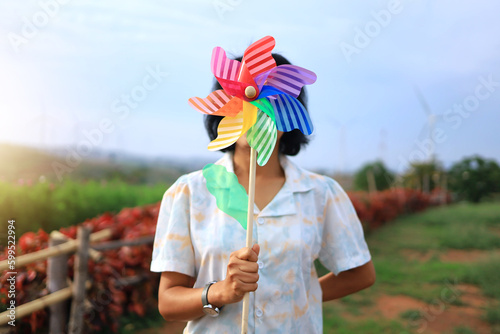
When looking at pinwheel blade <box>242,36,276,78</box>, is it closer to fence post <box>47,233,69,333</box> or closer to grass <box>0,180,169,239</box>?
grass <box>0,180,169,239</box>

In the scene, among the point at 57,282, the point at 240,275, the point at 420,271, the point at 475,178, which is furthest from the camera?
the point at 475,178

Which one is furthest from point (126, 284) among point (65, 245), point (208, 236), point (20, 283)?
point (208, 236)

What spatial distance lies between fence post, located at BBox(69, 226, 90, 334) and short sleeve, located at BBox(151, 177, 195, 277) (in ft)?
5.38

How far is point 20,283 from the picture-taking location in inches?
93.8

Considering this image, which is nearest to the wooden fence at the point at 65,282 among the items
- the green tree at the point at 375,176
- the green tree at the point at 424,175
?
the green tree at the point at 375,176

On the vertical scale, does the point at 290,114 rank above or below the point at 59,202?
above

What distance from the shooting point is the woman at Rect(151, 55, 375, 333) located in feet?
3.83

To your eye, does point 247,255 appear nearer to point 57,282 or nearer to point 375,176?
point 57,282

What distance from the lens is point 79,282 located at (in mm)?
2652

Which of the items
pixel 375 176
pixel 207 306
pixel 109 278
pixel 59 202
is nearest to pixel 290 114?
pixel 207 306

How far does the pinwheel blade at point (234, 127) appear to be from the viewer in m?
1.13

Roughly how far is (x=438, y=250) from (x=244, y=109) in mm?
6516

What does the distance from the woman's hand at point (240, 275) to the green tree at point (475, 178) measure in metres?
18.6

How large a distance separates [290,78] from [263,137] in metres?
0.18
